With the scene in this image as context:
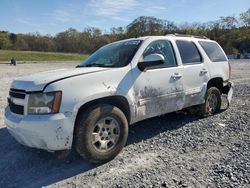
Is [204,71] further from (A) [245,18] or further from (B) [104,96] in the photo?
(A) [245,18]

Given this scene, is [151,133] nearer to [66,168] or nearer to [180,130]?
[180,130]

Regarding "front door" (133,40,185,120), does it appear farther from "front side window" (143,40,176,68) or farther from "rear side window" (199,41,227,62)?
"rear side window" (199,41,227,62)

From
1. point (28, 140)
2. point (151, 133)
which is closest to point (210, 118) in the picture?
point (151, 133)

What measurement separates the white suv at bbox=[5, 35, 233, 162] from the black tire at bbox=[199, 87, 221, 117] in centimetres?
54

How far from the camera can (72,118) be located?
3.88 meters

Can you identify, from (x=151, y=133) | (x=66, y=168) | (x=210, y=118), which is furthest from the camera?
(x=210, y=118)

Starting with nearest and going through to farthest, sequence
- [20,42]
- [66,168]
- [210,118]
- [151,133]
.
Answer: [66,168] < [151,133] < [210,118] < [20,42]

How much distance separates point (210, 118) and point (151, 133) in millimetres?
1711

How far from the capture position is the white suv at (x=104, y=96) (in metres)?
3.83

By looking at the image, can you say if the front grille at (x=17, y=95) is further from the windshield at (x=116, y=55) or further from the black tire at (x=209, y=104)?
the black tire at (x=209, y=104)

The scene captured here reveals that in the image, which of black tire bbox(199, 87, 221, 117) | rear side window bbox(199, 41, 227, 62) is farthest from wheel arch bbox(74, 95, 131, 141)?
rear side window bbox(199, 41, 227, 62)

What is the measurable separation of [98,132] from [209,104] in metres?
3.37

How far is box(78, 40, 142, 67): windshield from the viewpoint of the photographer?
4.82 m

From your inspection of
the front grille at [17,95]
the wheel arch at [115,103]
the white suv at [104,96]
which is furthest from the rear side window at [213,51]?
the front grille at [17,95]
